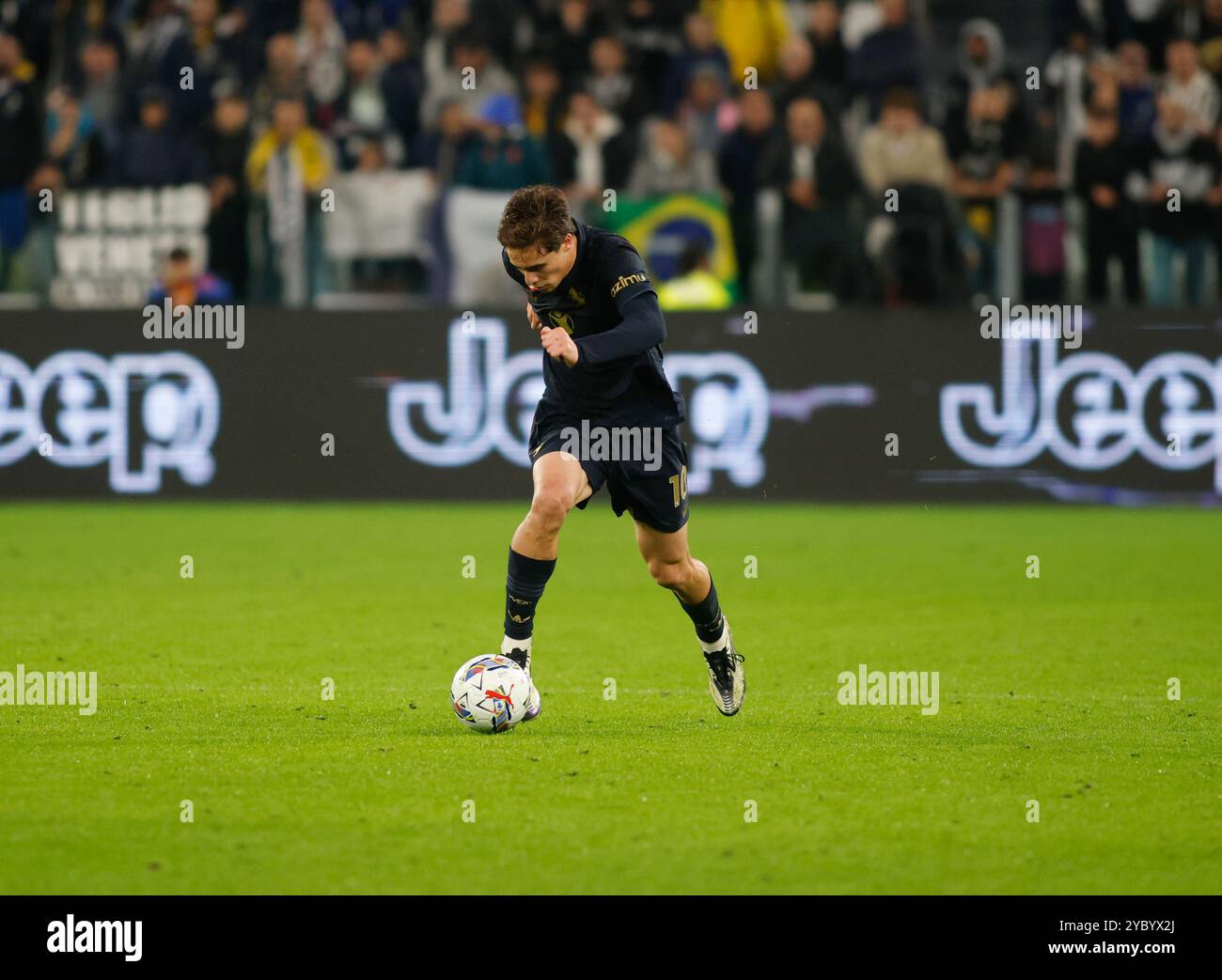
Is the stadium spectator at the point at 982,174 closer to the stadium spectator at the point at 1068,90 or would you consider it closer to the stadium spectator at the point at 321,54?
the stadium spectator at the point at 1068,90

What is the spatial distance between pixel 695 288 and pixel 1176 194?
4149 mm

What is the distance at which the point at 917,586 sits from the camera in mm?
12250

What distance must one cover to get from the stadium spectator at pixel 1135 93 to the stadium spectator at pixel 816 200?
259 cm

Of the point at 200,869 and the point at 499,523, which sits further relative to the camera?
the point at 499,523

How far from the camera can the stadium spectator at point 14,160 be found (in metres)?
16.8

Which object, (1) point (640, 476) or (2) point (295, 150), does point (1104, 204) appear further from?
(1) point (640, 476)

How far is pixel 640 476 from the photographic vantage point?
305 inches

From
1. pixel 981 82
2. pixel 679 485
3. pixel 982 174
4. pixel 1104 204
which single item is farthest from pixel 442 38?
pixel 679 485

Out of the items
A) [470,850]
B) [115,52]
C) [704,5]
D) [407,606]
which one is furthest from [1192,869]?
[115,52]

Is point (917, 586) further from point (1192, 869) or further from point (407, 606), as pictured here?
point (1192, 869)

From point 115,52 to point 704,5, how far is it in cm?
577

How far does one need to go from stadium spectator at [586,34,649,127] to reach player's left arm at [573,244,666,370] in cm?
1006

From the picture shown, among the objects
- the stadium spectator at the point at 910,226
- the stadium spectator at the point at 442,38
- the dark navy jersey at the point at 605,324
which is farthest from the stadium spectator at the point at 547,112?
the dark navy jersey at the point at 605,324
